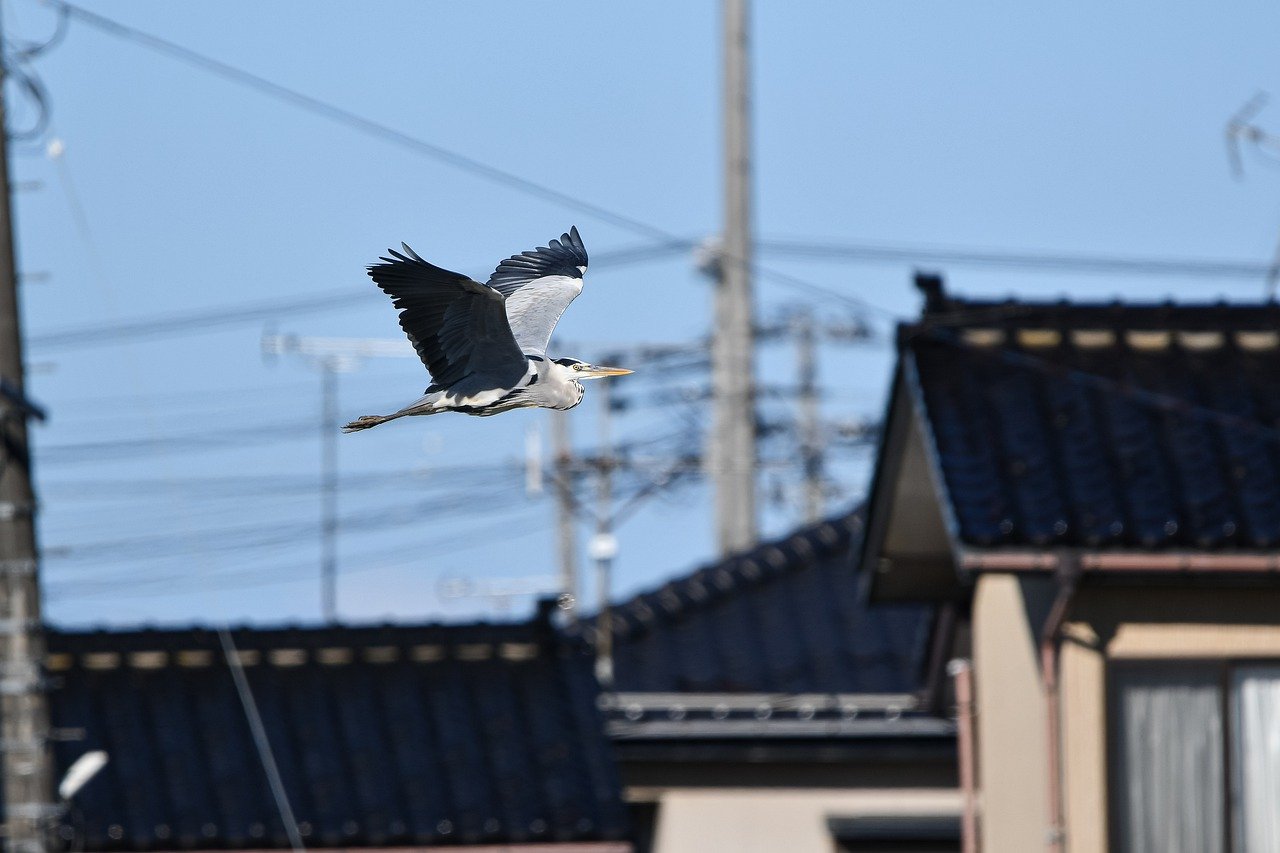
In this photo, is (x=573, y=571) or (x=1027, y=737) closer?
(x=1027, y=737)

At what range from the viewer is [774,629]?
64.5 ft

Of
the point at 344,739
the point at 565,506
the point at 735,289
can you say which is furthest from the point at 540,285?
the point at 565,506

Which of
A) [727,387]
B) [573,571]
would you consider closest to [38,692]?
[727,387]

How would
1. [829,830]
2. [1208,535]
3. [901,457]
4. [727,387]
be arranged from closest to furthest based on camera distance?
1. [1208,535]
2. [901,457]
3. [829,830]
4. [727,387]

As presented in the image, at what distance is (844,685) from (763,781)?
48.2 inches

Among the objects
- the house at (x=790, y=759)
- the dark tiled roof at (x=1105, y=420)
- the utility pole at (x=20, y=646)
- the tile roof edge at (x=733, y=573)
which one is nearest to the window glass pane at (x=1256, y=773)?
the dark tiled roof at (x=1105, y=420)

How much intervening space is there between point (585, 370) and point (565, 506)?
26723 millimetres

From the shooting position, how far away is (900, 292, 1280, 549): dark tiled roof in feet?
38.6

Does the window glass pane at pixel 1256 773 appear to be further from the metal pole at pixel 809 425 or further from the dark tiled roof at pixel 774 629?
the metal pole at pixel 809 425

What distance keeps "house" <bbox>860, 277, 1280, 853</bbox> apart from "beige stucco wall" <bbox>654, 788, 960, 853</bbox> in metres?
3.82

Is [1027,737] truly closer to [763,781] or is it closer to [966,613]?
[966,613]

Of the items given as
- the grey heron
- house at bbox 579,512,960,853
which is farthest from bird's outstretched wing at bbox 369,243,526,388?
house at bbox 579,512,960,853

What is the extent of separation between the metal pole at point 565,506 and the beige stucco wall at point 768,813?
5954mm

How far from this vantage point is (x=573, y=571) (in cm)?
3734
